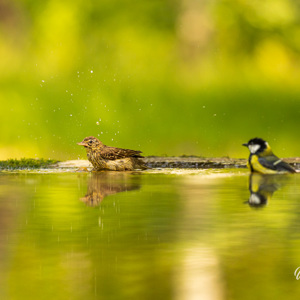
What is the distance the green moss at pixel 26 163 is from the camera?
1277 cm

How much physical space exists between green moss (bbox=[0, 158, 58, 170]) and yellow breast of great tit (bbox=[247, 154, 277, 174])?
362 cm

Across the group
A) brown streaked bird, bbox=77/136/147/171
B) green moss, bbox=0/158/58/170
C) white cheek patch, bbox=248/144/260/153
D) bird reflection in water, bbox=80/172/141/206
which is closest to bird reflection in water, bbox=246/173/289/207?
white cheek patch, bbox=248/144/260/153

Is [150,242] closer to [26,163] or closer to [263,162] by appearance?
[263,162]

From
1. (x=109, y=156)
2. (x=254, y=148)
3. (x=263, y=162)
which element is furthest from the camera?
(x=109, y=156)

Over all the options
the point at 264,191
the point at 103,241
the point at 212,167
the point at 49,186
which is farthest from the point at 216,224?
the point at 212,167

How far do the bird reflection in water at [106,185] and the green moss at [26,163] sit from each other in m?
1.83

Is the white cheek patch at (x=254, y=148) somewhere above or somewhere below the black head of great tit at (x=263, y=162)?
above

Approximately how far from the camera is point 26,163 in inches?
515

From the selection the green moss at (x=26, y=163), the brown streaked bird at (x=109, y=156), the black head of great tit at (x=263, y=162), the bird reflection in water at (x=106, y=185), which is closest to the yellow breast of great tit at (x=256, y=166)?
the black head of great tit at (x=263, y=162)

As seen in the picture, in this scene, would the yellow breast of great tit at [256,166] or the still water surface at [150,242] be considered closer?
the still water surface at [150,242]

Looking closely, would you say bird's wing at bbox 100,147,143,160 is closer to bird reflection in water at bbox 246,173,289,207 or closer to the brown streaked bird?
the brown streaked bird

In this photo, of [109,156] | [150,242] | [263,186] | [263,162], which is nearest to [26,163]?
[109,156]

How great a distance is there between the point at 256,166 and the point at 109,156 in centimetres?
224

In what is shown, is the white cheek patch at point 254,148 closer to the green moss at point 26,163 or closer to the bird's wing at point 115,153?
the bird's wing at point 115,153
